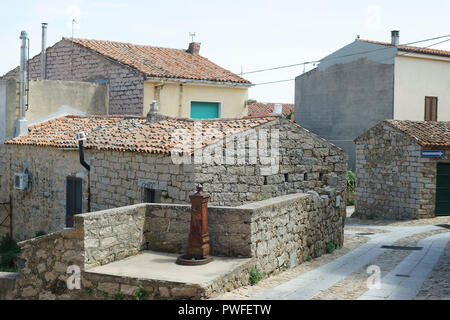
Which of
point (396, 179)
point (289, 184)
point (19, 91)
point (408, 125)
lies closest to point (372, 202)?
point (396, 179)

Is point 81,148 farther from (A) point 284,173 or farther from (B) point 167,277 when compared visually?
(B) point 167,277

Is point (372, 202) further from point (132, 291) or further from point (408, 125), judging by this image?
point (132, 291)

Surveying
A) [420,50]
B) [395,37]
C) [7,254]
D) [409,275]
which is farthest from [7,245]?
[395,37]

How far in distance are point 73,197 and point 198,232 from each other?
24.2ft

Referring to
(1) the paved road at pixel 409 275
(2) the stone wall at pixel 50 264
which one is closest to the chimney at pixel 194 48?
(1) the paved road at pixel 409 275

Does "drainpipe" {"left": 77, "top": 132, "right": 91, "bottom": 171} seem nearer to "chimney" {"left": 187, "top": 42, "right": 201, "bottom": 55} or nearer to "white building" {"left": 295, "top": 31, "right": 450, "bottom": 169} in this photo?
"chimney" {"left": 187, "top": 42, "right": 201, "bottom": 55}

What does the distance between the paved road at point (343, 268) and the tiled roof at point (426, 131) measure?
432 centimetres

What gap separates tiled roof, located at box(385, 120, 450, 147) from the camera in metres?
19.0

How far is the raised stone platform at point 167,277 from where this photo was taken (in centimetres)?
692

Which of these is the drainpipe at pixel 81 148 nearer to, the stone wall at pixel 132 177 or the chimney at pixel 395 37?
the stone wall at pixel 132 177

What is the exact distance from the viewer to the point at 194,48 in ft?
77.8

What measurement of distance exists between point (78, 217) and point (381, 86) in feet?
64.6

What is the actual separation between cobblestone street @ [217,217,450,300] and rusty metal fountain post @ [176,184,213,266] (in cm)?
81

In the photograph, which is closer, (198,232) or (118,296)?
(118,296)
